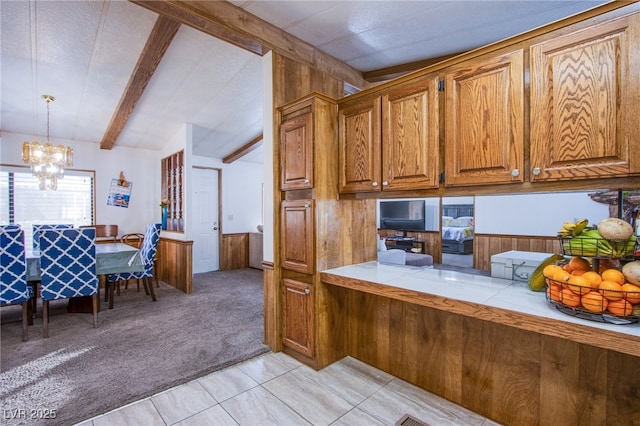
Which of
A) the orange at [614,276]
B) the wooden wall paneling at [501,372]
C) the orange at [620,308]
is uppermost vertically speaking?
the orange at [614,276]

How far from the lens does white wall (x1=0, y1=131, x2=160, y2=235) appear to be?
5.09 m

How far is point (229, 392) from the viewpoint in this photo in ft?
6.84

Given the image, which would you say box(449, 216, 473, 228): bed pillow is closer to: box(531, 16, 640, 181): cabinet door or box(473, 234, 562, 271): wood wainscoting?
box(473, 234, 562, 271): wood wainscoting

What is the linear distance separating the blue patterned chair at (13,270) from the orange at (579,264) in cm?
427

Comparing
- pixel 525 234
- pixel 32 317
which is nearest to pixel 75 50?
pixel 32 317

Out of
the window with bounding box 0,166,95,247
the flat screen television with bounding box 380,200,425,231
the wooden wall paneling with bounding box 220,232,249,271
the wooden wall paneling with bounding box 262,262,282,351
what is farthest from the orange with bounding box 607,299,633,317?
the window with bounding box 0,166,95,247

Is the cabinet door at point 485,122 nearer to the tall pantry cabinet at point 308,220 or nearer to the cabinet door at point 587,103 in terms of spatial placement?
the cabinet door at point 587,103

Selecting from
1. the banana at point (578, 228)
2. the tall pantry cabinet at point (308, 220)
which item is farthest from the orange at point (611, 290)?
the tall pantry cabinet at point (308, 220)

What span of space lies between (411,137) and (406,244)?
1392 mm

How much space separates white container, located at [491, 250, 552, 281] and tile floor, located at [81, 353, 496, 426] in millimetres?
875

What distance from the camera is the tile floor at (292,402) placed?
1.81 m

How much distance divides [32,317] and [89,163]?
2.64 m

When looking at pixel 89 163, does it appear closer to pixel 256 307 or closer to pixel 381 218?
pixel 256 307

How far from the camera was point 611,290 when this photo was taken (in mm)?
1217
